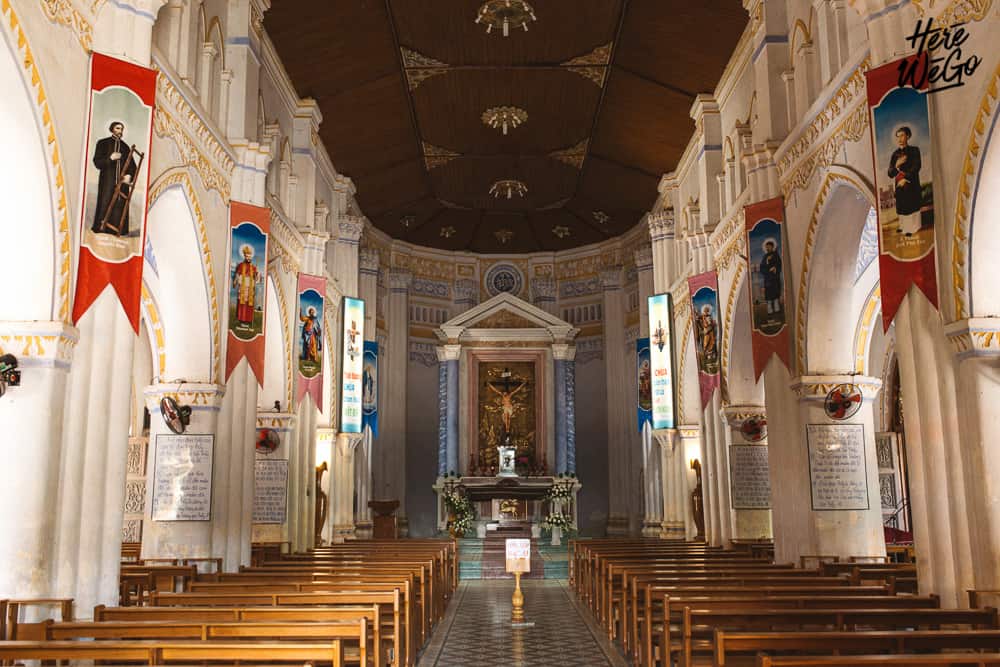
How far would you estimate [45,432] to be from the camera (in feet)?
25.1

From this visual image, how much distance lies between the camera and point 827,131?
11500 mm

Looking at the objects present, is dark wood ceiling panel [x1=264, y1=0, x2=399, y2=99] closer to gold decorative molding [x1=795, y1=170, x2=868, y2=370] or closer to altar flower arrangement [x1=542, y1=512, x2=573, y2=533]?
gold decorative molding [x1=795, y1=170, x2=868, y2=370]

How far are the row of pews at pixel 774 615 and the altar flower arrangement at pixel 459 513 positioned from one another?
9.85 metres

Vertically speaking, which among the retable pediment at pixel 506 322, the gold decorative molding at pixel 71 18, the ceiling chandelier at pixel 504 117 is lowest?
the gold decorative molding at pixel 71 18

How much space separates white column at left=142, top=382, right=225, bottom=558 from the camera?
11930mm

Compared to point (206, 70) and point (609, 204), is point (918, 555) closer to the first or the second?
point (206, 70)

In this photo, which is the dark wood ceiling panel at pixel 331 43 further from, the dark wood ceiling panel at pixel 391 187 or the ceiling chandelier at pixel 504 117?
the dark wood ceiling panel at pixel 391 187

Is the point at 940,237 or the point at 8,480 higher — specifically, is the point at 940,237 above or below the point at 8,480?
above

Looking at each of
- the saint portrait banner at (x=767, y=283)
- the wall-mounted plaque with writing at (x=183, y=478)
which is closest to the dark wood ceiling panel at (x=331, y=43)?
the saint portrait banner at (x=767, y=283)

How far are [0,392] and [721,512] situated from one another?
13.0m

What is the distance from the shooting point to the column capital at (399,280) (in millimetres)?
28234

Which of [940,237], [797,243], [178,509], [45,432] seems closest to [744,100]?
[797,243]

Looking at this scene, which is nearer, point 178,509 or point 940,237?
point 940,237

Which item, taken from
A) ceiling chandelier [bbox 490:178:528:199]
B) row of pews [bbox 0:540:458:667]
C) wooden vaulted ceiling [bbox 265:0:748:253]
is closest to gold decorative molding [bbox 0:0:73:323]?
row of pews [bbox 0:540:458:667]
